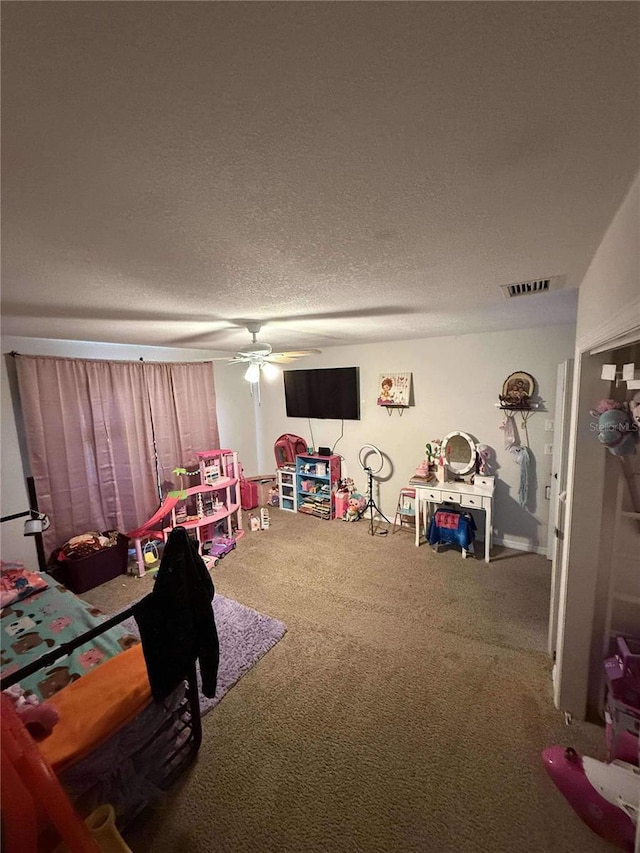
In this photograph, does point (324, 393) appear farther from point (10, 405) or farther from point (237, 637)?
point (10, 405)

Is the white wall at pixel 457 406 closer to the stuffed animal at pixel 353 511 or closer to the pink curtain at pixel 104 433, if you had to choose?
the stuffed animal at pixel 353 511

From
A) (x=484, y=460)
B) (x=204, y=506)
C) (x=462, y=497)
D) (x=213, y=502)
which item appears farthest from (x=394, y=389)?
(x=204, y=506)

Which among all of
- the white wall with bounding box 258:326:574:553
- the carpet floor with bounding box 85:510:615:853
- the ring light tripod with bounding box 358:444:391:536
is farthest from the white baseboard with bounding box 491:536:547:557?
the ring light tripod with bounding box 358:444:391:536

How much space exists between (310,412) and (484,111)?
4.25m

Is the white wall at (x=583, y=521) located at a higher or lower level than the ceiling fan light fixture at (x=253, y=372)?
lower

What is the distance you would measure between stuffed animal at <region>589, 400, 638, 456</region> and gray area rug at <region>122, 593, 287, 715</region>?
92.2 inches

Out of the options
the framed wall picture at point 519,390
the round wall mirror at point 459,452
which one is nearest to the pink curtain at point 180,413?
the round wall mirror at point 459,452

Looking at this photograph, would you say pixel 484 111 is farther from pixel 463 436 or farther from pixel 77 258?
pixel 463 436

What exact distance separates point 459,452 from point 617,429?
2.28m

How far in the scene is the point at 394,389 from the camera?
409 centimetres

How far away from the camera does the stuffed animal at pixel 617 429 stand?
1464mm

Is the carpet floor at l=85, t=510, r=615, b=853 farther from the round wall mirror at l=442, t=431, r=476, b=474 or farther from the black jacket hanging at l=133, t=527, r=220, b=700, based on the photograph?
the round wall mirror at l=442, t=431, r=476, b=474

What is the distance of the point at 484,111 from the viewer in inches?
24.1

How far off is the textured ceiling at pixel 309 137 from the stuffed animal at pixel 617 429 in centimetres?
67
